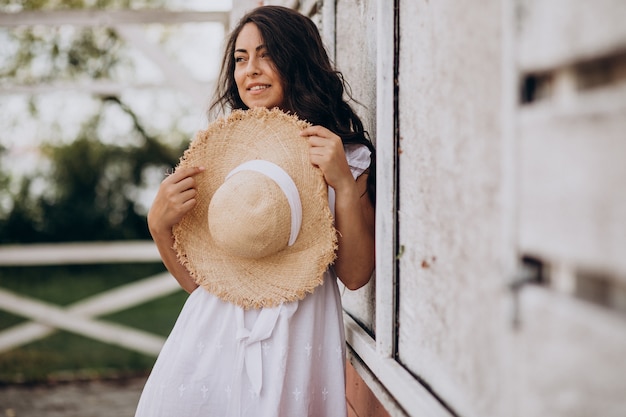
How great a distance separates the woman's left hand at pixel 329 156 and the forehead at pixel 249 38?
1.23 ft

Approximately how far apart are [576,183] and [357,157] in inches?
44.1

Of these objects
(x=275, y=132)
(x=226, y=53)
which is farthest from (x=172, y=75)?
(x=275, y=132)

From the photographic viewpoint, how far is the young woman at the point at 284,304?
5.76ft

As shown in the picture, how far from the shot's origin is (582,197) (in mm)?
754

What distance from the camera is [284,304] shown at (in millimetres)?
1783

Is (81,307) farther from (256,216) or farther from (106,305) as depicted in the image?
(256,216)

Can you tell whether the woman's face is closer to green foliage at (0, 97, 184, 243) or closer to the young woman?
the young woman

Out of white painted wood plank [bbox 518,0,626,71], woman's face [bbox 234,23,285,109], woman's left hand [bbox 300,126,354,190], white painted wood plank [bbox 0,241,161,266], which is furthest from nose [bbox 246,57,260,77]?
white painted wood plank [bbox 0,241,161,266]

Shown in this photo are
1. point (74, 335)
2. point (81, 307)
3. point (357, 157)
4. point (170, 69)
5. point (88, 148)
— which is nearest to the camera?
point (357, 157)

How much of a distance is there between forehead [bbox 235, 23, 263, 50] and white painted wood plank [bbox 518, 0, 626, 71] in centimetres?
117

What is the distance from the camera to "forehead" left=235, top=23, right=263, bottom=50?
6.43 ft

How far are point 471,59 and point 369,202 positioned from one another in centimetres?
81

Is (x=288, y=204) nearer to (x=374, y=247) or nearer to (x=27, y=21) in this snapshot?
(x=374, y=247)

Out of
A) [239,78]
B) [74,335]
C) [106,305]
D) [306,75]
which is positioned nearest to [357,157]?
[306,75]
